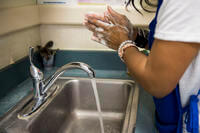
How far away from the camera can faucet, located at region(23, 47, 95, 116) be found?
90cm

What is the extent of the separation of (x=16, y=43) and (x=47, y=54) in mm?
231

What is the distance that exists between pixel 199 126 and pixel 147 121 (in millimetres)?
271

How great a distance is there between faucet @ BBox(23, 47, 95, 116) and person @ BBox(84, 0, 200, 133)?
0.14 meters

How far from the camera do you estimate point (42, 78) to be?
96cm

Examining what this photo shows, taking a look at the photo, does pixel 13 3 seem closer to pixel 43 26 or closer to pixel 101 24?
pixel 43 26

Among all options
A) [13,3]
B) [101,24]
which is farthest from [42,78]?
[13,3]

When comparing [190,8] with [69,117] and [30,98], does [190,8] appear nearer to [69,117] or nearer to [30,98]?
[30,98]

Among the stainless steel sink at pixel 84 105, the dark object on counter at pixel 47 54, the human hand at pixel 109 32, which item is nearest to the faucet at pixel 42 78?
the stainless steel sink at pixel 84 105

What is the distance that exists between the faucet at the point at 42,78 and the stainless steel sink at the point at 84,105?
4 centimetres

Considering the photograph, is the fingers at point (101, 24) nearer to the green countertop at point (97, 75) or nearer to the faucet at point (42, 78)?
the faucet at point (42, 78)

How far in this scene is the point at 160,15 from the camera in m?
0.56

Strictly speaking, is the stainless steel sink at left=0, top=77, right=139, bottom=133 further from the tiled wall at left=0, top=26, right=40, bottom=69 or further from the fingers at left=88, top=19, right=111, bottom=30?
the fingers at left=88, top=19, right=111, bottom=30

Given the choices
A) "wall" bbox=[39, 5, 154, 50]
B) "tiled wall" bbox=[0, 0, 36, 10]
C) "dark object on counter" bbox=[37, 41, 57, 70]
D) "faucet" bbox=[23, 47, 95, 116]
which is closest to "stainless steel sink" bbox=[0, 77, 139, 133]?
"faucet" bbox=[23, 47, 95, 116]

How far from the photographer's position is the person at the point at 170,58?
50 cm
